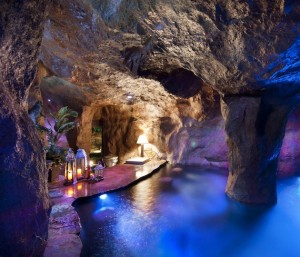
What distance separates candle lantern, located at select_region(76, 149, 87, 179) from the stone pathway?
1.11 ft

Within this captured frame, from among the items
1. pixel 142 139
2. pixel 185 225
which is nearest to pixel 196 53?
pixel 185 225

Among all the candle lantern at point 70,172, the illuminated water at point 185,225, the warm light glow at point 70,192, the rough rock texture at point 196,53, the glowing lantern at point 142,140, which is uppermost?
the rough rock texture at point 196,53

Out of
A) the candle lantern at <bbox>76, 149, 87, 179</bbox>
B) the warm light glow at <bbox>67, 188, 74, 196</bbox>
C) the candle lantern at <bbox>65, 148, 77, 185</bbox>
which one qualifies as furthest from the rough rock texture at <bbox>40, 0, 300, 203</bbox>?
the warm light glow at <bbox>67, 188, 74, 196</bbox>

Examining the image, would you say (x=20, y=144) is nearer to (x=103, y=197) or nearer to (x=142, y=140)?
(x=103, y=197)

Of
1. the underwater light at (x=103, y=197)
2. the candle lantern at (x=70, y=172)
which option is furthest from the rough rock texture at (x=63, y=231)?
the candle lantern at (x=70, y=172)

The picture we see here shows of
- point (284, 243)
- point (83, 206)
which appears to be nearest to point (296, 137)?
point (284, 243)

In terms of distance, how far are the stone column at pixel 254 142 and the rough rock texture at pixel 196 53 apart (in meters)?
0.02

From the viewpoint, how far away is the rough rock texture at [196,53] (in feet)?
9.14

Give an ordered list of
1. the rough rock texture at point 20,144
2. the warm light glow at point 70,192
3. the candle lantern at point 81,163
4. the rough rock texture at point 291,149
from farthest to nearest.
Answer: the rough rock texture at point 291,149 < the candle lantern at point 81,163 < the warm light glow at point 70,192 < the rough rock texture at point 20,144

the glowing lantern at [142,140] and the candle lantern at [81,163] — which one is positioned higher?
the glowing lantern at [142,140]

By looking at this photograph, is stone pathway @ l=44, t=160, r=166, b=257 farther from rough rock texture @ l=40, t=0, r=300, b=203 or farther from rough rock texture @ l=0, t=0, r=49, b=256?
rough rock texture @ l=40, t=0, r=300, b=203

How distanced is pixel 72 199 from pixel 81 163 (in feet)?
4.63

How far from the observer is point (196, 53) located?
12.8ft

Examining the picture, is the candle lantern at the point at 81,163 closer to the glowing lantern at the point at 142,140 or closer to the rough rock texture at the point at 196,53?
the rough rock texture at the point at 196,53
